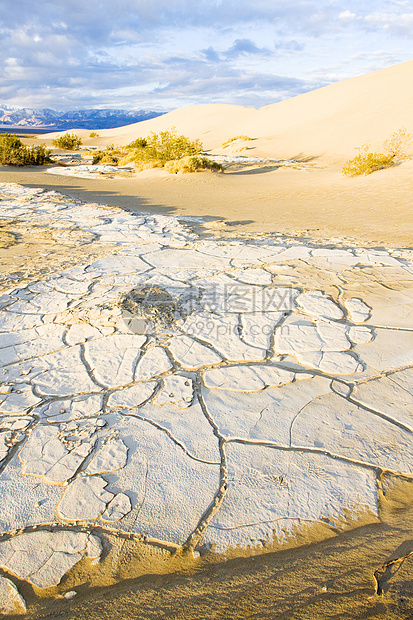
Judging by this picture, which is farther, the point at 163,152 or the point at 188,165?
the point at 163,152

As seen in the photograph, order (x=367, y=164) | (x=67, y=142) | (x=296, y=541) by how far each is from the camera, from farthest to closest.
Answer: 1. (x=67, y=142)
2. (x=367, y=164)
3. (x=296, y=541)

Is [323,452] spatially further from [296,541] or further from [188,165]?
[188,165]

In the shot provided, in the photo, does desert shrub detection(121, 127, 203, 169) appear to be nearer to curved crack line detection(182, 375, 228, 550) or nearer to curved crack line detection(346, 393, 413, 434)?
curved crack line detection(346, 393, 413, 434)

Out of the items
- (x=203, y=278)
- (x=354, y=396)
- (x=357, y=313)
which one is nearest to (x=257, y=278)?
(x=203, y=278)

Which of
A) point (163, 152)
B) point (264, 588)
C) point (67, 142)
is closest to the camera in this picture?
point (264, 588)

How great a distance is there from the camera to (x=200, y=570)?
1.35 metres

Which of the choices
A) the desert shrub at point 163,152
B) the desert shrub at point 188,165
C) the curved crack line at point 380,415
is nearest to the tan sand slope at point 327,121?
the desert shrub at point 163,152

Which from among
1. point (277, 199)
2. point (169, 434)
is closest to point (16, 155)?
point (277, 199)

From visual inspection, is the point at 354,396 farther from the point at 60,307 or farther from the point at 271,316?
the point at 60,307

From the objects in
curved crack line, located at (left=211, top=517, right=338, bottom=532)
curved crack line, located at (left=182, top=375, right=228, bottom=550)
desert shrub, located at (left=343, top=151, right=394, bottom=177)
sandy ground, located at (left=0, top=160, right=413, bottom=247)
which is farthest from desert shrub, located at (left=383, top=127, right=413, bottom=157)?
curved crack line, located at (left=211, top=517, right=338, bottom=532)

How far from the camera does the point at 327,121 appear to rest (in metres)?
22.4

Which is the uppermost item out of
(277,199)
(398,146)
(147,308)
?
(398,146)

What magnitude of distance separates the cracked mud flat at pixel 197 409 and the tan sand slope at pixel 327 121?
15.5 meters

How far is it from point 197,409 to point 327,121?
24.5 m
